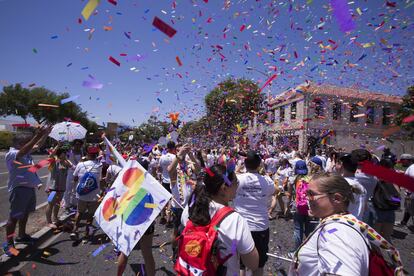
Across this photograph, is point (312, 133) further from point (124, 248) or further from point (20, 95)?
point (20, 95)

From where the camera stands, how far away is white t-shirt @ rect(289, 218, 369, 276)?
4.05 feet

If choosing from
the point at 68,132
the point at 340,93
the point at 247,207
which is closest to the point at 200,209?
the point at 247,207

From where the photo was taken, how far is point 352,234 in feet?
4.35

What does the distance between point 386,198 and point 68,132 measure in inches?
295

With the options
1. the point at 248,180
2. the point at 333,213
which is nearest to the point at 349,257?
the point at 333,213

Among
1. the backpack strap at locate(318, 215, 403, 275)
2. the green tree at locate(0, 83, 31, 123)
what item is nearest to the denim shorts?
the backpack strap at locate(318, 215, 403, 275)

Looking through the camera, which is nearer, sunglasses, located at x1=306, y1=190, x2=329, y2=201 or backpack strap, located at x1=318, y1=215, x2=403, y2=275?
backpack strap, located at x1=318, y1=215, x2=403, y2=275

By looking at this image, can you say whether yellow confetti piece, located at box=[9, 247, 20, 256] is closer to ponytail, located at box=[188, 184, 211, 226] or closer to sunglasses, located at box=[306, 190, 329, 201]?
ponytail, located at box=[188, 184, 211, 226]

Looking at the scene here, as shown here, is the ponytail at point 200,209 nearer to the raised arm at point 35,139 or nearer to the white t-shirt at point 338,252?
the white t-shirt at point 338,252

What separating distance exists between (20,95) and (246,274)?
4245 cm

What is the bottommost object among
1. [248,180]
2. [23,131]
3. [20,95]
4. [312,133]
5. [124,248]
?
[312,133]

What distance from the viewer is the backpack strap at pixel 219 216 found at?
183 cm

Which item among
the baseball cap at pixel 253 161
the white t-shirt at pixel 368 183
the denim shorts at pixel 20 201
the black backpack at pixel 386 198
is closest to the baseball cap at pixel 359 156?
the white t-shirt at pixel 368 183

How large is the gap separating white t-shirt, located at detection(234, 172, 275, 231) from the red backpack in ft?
4.89
